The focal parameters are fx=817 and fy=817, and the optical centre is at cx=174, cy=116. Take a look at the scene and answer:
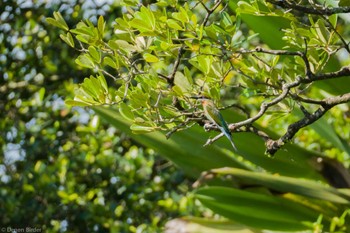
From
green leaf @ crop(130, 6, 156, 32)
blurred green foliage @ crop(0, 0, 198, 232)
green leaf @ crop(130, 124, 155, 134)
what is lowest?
blurred green foliage @ crop(0, 0, 198, 232)

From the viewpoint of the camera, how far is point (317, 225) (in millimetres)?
2664

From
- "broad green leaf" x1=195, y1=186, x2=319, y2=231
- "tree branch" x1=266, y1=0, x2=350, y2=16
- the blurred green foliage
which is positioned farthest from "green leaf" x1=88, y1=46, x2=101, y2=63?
the blurred green foliage

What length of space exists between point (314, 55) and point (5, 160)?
328cm

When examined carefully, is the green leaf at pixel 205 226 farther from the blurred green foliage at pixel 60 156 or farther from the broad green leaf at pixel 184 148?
the blurred green foliage at pixel 60 156

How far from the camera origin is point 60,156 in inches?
189

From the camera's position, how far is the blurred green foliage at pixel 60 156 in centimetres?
464

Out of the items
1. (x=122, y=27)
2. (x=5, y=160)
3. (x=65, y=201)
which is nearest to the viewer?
(x=122, y=27)

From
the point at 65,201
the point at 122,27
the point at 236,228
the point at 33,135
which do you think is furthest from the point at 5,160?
the point at 122,27

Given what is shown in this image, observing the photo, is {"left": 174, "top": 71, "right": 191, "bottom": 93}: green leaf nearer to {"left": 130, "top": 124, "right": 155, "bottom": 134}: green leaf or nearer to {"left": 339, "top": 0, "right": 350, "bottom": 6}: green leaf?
{"left": 130, "top": 124, "right": 155, "bottom": 134}: green leaf

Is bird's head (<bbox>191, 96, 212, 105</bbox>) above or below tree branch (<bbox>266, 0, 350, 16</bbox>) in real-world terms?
below

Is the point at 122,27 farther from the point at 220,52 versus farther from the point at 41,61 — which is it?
the point at 41,61

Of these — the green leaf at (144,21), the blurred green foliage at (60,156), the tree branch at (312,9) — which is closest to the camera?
the tree branch at (312,9)

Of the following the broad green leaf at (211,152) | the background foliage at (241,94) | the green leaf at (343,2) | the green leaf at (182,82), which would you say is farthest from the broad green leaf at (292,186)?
the green leaf at (343,2)

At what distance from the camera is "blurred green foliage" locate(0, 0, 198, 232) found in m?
4.64
